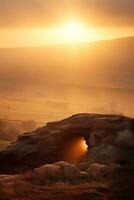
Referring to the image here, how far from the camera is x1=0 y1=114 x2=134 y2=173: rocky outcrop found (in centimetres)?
3416

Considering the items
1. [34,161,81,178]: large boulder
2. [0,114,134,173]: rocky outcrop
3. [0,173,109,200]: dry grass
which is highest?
[0,114,134,173]: rocky outcrop

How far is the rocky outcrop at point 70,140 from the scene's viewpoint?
34156 mm

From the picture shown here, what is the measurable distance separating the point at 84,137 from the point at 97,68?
153 meters

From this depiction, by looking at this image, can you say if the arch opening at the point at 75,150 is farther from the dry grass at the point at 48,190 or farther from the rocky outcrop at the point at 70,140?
the dry grass at the point at 48,190

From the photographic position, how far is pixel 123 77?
188 metres

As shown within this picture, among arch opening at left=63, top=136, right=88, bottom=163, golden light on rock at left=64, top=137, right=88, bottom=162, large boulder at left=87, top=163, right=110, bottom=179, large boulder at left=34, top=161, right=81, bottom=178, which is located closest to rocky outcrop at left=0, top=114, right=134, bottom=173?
arch opening at left=63, top=136, right=88, bottom=163

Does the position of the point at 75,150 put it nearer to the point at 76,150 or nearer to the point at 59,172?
the point at 76,150

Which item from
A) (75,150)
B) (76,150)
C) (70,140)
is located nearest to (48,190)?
(70,140)

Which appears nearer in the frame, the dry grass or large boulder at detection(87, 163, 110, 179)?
the dry grass

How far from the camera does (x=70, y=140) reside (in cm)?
3759

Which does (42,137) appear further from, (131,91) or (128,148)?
(131,91)

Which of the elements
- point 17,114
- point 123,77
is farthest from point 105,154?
point 123,77

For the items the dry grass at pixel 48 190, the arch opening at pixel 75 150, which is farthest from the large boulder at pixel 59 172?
the arch opening at pixel 75 150

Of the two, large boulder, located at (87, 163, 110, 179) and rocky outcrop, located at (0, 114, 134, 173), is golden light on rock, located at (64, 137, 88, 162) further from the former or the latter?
large boulder, located at (87, 163, 110, 179)
